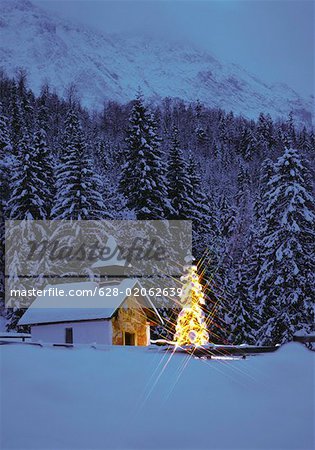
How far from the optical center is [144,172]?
136ft

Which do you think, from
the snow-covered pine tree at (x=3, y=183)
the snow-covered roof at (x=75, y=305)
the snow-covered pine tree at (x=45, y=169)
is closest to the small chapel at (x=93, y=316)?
the snow-covered roof at (x=75, y=305)

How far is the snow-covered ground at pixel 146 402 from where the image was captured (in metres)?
9.63

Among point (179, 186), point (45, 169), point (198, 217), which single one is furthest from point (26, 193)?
point (198, 217)

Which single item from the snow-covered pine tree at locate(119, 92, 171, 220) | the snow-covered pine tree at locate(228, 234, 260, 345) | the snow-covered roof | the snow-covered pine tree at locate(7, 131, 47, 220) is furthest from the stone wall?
the snow-covered pine tree at locate(7, 131, 47, 220)

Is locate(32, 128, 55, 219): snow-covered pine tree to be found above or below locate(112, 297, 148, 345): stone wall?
above

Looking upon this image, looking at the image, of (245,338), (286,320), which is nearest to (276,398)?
(286,320)

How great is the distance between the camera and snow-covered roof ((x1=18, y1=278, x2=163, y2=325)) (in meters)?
25.9

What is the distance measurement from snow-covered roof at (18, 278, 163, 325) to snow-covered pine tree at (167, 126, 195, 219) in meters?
15.6

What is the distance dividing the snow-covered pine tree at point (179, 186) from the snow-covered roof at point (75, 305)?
15.6 m

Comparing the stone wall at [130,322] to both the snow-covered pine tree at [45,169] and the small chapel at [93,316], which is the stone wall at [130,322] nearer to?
the small chapel at [93,316]

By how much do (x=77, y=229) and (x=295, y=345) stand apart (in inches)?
942

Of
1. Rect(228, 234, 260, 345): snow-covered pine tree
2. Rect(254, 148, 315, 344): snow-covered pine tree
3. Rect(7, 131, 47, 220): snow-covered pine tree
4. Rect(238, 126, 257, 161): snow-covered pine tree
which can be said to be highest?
Rect(238, 126, 257, 161): snow-covered pine tree

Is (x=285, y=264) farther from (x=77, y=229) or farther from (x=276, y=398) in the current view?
(x=276, y=398)

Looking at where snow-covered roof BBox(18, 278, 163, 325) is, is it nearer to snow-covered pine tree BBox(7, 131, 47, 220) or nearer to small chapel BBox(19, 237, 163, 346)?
small chapel BBox(19, 237, 163, 346)
